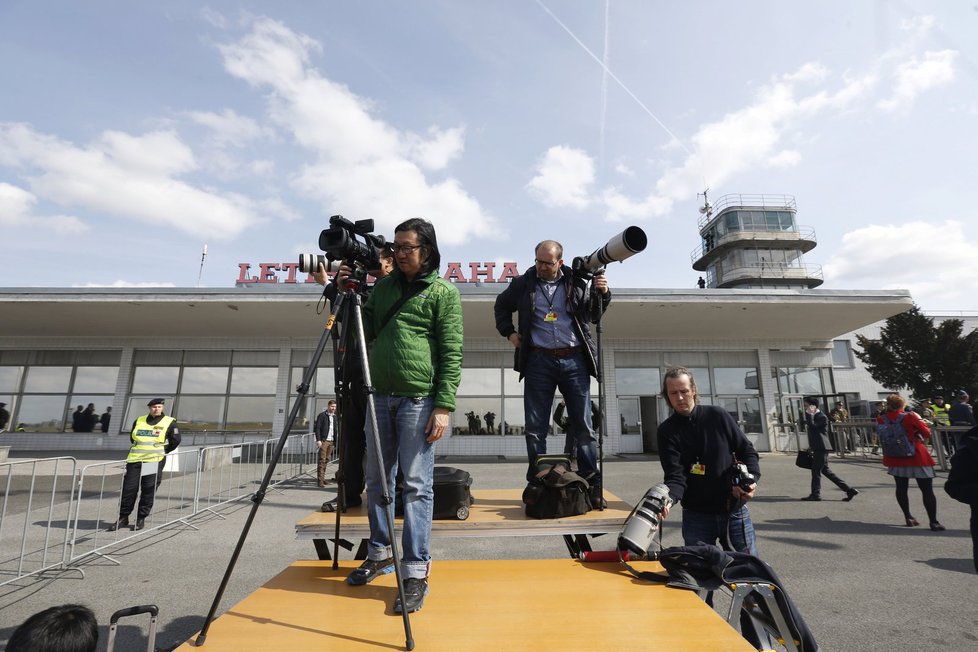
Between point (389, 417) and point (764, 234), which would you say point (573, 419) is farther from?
point (764, 234)

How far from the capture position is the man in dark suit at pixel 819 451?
26.3 ft

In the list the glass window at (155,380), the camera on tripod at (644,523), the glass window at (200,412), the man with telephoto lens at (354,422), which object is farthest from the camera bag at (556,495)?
the glass window at (155,380)

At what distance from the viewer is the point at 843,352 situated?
31.2 metres

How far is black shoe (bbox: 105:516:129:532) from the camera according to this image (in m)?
→ 6.17

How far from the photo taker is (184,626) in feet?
10.7

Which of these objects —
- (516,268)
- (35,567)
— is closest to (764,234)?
(516,268)

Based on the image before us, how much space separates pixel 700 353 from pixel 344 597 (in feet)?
59.9

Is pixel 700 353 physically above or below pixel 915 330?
Result: below

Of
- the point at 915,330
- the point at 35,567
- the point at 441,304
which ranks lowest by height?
the point at 35,567

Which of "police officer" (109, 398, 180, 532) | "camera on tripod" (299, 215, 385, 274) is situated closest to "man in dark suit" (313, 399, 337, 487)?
"police officer" (109, 398, 180, 532)

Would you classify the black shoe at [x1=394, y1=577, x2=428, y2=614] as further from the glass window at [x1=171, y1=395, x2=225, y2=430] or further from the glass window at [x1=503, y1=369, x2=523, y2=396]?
the glass window at [x1=171, y1=395, x2=225, y2=430]

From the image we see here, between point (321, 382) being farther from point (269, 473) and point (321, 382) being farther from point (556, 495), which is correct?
point (269, 473)

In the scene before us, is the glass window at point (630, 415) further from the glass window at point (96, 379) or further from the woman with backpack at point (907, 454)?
the glass window at point (96, 379)

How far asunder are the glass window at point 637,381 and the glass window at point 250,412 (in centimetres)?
1313
